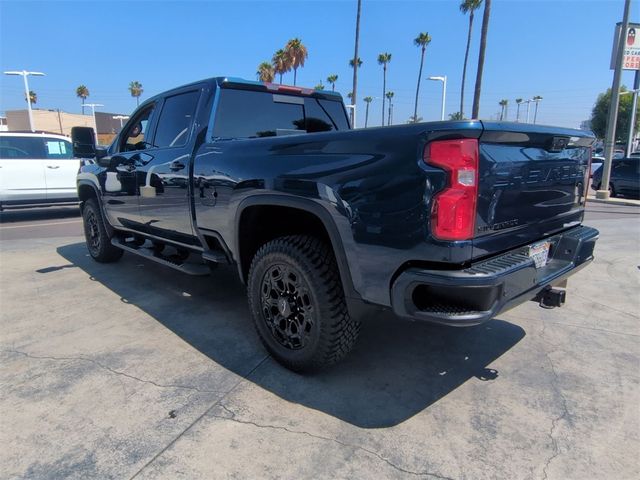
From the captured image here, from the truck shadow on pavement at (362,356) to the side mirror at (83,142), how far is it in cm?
177

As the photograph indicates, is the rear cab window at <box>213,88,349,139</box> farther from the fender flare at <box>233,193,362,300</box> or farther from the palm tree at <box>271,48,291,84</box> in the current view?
the palm tree at <box>271,48,291,84</box>

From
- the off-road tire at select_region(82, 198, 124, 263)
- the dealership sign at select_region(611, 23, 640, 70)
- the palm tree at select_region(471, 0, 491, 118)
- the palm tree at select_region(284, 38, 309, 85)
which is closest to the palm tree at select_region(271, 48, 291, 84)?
the palm tree at select_region(284, 38, 309, 85)

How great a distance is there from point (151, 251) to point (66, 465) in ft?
8.95

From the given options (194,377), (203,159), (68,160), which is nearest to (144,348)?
(194,377)

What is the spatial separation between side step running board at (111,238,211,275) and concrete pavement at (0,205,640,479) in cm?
45

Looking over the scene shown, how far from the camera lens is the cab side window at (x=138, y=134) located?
181 inches

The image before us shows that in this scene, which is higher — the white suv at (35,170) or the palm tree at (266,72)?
the palm tree at (266,72)

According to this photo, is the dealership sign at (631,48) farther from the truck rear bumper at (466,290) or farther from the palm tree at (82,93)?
the palm tree at (82,93)

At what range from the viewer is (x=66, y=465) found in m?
2.17

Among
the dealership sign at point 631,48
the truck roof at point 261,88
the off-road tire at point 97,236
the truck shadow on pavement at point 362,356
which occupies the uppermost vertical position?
the dealership sign at point 631,48

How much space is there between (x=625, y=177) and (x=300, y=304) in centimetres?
1705

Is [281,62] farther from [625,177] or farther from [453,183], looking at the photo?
[453,183]

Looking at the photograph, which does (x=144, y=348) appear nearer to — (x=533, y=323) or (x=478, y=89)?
(x=533, y=323)

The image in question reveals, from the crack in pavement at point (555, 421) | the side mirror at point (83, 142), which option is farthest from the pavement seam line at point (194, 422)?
the side mirror at point (83, 142)
